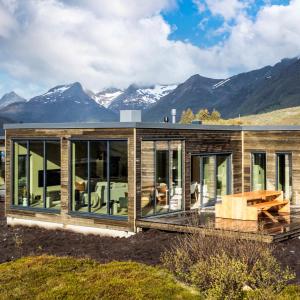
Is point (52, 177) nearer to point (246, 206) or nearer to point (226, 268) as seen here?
point (246, 206)

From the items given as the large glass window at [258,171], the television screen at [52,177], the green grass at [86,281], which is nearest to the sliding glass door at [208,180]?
the large glass window at [258,171]

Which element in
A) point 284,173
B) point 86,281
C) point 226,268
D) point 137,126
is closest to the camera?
point 226,268

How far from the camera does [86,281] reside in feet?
29.7

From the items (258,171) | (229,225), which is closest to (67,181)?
(229,225)

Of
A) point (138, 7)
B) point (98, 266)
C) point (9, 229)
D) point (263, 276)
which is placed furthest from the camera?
point (138, 7)

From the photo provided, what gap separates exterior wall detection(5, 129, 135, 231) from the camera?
46.0 feet

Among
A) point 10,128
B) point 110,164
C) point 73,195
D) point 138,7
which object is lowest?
point 73,195

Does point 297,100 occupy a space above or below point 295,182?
above

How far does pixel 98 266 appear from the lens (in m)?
10.3

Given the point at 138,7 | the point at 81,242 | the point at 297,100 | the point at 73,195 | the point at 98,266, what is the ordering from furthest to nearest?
the point at 297,100 < the point at 138,7 < the point at 73,195 < the point at 81,242 < the point at 98,266

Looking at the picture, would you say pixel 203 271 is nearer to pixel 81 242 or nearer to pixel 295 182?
pixel 81 242

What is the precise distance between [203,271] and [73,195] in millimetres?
7250

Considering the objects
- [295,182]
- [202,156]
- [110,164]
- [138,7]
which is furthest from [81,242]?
[138,7]

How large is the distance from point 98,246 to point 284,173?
758 cm
